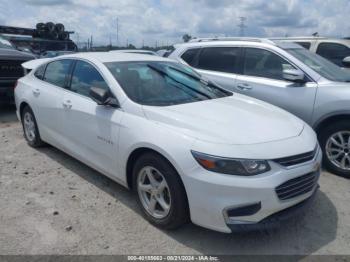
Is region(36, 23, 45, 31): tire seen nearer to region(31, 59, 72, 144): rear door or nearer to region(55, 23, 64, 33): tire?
region(55, 23, 64, 33): tire

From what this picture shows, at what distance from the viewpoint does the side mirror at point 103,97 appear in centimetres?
379

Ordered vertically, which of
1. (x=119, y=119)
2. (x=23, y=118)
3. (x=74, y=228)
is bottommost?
(x=74, y=228)

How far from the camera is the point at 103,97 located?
3.79 m

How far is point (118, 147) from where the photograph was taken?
3.66m

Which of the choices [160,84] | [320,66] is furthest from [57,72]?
[320,66]

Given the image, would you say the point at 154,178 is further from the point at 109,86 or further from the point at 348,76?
the point at 348,76

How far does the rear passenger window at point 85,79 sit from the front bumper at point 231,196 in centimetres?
172

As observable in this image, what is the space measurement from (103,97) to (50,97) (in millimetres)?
1469

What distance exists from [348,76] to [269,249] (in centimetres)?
344

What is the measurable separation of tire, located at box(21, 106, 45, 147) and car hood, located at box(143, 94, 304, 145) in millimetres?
2719

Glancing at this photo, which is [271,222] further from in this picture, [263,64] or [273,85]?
[263,64]

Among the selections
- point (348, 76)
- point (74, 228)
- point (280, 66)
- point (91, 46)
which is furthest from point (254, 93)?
point (91, 46)

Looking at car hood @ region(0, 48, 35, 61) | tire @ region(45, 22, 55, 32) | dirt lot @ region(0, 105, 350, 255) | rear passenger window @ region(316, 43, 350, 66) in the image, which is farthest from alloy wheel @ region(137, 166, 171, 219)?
tire @ region(45, 22, 55, 32)

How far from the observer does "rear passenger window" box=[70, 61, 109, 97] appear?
4.17 meters
